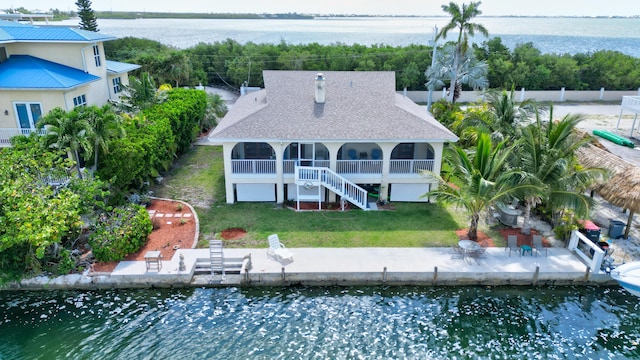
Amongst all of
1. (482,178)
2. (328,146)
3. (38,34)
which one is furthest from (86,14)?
(482,178)

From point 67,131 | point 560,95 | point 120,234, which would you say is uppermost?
point 67,131

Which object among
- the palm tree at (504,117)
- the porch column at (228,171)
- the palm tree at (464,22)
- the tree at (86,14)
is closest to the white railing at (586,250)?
the palm tree at (504,117)

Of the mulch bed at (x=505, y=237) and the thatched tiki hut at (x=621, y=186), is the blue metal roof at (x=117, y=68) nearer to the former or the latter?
the mulch bed at (x=505, y=237)

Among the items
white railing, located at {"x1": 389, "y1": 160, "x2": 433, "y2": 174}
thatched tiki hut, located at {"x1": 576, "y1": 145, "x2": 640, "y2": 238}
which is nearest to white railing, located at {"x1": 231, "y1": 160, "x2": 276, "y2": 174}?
white railing, located at {"x1": 389, "y1": 160, "x2": 433, "y2": 174}

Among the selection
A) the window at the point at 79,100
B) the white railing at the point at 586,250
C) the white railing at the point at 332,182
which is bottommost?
the white railing at the point at 586,250

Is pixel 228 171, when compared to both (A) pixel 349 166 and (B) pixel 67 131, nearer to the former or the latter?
(A) pixel 349 166

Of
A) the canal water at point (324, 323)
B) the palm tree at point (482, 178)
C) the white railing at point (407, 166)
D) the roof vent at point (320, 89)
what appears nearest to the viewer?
the canal water at point (324, 323)
